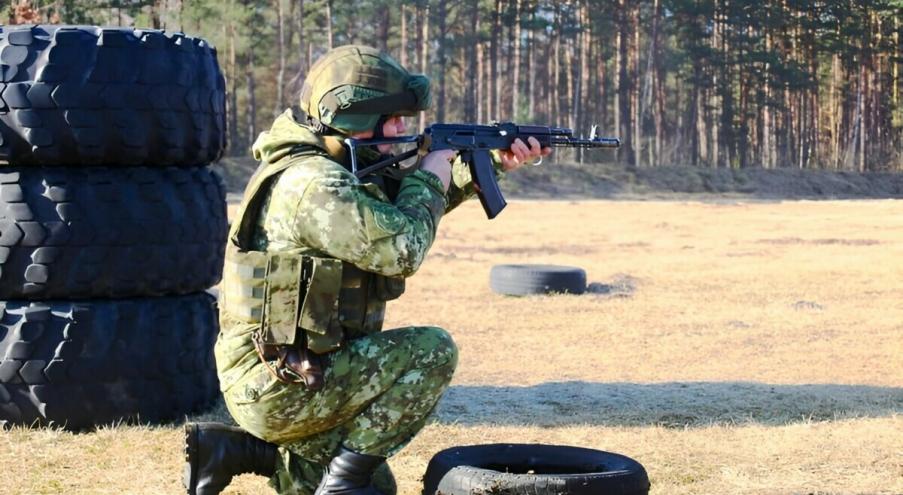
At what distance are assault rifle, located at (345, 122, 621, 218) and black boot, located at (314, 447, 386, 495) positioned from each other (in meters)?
0.99

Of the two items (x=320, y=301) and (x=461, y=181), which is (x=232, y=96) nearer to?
(x=461, y=181)

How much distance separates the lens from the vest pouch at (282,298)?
4.30 m

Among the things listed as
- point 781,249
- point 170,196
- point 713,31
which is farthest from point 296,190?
point 713,31

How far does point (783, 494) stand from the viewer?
18.1 feet

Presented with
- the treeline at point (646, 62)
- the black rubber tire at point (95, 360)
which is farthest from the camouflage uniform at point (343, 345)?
the treeline at point (646, 62)

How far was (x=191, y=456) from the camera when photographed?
468 centimetres

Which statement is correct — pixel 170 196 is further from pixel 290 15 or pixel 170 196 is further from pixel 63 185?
pixel 290 15

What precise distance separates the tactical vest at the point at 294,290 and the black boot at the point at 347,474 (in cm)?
39

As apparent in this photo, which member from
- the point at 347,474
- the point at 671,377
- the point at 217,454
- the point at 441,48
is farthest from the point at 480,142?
the point at 441,48

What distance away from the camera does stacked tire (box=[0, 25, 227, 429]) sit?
20.8 ft

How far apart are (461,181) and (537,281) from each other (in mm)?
8820

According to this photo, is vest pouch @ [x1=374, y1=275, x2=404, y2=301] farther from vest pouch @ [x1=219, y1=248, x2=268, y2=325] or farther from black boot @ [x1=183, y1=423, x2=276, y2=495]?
black boot @ [x1=183, y1=423, x2=276, y2=495]

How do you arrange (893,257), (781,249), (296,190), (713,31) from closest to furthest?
(296,190)
(893,257)
(781,249)
(713,31)

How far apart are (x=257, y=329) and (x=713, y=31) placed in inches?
2546
